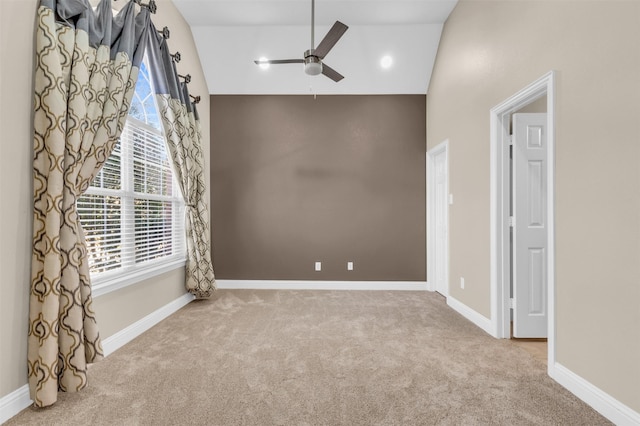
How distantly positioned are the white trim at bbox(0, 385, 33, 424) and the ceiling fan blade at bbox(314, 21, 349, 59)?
3.12 meters

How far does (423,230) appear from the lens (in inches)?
189

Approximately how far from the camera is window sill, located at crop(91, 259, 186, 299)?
2.46 metres

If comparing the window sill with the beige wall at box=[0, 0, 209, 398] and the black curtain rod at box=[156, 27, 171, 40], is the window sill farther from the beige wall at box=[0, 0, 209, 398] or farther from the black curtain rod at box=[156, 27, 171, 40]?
the black curtain rod at box=[156, 27, 171, 40]

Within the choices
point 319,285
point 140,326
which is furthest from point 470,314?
point 140,326

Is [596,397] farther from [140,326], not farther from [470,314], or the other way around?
[140,326]

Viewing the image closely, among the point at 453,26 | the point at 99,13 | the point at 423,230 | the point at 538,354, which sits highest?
the point at 453,26

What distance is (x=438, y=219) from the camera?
182 inches

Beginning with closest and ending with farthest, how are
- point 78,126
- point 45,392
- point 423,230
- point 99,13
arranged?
point 45,392 < point 78,126 < point 99,13 < point 423,230

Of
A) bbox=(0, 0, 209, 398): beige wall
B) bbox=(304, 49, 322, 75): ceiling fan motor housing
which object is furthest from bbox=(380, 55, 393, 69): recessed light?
bbox=(0, 0, 209, 398): beige wall

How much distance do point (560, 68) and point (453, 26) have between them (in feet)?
7.15

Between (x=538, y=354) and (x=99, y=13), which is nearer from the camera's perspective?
(x=99, y=13)

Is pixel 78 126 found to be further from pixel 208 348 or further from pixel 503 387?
pixel 503 387

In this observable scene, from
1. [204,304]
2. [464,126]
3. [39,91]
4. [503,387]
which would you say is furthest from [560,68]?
[204,304]

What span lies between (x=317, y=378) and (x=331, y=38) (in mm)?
2654
